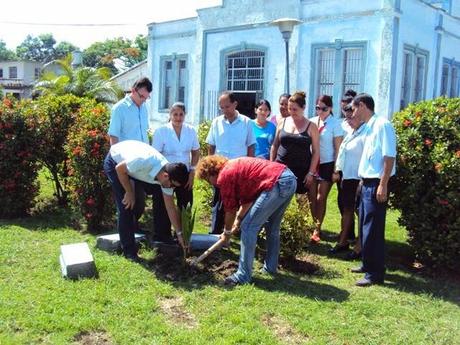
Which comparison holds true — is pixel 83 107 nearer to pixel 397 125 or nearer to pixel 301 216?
pixel 301 216

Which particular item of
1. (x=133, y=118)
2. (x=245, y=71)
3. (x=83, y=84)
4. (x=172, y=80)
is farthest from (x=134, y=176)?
(x=83, y=84)

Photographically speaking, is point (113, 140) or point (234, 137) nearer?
point (113, 140)

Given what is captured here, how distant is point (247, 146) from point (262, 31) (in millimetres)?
8305

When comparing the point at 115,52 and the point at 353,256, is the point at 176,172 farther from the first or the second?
the point at 115,52

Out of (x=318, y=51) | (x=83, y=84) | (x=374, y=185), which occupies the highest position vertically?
(x=318, y=51)

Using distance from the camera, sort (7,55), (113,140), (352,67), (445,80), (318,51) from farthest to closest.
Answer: (7,55) < (445,80) < (318,51) < (352,67) < (113,140)

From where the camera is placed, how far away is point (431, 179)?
5488 millimetres

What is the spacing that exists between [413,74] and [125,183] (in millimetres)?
9824

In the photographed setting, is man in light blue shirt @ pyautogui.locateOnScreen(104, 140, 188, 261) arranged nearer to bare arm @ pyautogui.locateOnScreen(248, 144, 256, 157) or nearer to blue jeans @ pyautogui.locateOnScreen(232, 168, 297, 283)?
blue jeans @ pyautogui.locateOnScreen(232, 168, 297, 283)

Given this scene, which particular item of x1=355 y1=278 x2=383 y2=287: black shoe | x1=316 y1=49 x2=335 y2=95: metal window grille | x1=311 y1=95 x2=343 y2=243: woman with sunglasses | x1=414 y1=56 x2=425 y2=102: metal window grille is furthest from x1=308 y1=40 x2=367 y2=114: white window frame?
x1=355 y1=278 x2=383 y2=287: black shoe

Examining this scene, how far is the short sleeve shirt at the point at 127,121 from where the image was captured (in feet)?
19.8

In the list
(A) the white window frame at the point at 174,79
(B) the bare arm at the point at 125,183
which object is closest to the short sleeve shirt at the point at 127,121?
(B) the bare arm at the point at 125,183

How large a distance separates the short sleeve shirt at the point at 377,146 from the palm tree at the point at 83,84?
12714mm

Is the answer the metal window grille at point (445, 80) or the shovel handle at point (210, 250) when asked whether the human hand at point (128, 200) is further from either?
the metal window grille at point (445, 80)
